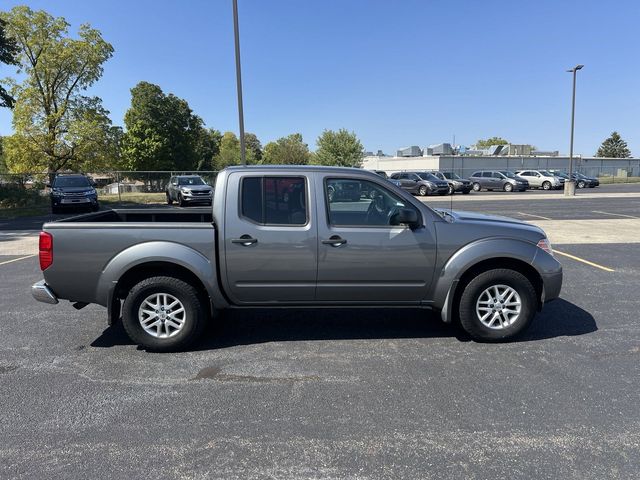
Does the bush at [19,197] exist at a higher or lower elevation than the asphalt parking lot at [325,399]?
higher

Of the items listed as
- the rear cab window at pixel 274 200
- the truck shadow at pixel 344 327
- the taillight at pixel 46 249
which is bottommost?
the truck shadow at pixel 344 327

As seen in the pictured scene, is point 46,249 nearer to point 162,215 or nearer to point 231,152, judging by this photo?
point 162,215

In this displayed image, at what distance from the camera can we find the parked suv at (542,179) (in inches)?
1474

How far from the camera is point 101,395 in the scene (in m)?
3.51

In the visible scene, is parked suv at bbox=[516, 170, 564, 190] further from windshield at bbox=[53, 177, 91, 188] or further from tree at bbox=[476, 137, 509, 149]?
tree at bbox=[476, 137, 509, 149]

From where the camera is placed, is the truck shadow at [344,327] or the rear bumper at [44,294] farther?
the truck shadow at [344,327]

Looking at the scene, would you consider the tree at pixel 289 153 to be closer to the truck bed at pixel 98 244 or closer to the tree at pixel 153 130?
the tree at pixel 153 130

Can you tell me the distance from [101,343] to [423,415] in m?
3.32

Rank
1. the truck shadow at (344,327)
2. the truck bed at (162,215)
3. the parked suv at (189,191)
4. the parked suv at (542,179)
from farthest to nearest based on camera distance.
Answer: the parked suv at (542,179), the parked suv at (189,191), the truck bed at (162,215), the truck shadow at (344,327)

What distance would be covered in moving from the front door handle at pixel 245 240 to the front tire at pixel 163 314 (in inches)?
Result: 24.8

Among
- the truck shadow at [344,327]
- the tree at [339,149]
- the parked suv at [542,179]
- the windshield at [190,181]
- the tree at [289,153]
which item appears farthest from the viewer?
the tree at [289,153]

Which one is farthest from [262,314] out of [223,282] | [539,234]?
[539,234]

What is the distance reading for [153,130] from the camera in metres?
51.0

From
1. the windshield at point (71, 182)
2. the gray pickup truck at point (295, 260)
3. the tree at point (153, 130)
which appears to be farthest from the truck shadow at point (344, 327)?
the tree at point (153, 130)
